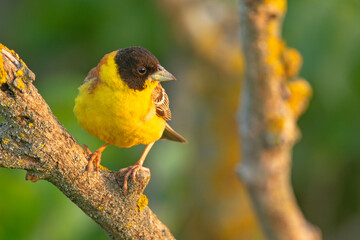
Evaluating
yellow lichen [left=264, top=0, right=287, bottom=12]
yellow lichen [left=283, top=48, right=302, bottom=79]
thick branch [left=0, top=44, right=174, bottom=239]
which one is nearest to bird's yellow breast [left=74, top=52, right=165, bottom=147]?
thick branch [left=0, top=44, right=174, bottom=239]

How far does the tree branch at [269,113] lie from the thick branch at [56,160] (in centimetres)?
171

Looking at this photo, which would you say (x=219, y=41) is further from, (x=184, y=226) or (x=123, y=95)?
(x=123, y=95)

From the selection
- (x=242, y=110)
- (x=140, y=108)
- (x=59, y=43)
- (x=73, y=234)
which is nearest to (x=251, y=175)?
(x=242, y=110)

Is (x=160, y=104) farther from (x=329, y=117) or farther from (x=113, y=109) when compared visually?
(x=329, y=117)

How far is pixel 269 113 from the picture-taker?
4.40 metres

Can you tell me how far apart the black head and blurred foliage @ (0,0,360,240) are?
1.92 meters

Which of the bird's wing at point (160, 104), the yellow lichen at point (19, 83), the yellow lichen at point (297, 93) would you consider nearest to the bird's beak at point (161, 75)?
the bird's wing at point (160, 104)

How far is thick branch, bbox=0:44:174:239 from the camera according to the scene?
212 centimetres

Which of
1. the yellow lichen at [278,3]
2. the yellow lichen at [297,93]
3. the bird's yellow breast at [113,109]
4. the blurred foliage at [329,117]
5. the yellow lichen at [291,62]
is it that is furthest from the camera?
the blurred foliage at [329,117]

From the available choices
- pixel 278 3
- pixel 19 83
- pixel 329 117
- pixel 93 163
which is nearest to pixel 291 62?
pixel 278 3

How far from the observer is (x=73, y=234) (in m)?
4.83

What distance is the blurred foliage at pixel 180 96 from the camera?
557 cm

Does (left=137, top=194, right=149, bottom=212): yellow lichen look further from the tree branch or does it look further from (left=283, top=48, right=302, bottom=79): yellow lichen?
(left=283, top=48, right=302, bottom=79): yellow lichen

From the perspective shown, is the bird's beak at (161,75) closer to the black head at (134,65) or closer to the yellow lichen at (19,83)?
the black head at (134,65)
